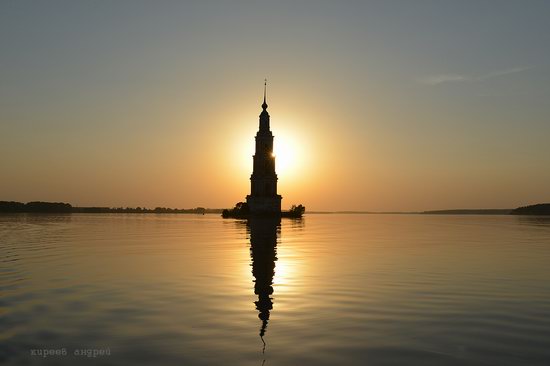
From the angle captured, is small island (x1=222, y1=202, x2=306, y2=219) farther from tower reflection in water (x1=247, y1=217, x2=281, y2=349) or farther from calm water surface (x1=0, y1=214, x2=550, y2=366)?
calm water surface (x1=0, y1=214, x2=550, y2=366)

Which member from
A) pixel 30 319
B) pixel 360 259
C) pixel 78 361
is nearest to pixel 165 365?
pixel 78 361

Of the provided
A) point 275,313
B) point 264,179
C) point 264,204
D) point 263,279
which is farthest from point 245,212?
point 275,313

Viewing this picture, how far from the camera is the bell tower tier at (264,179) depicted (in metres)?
146

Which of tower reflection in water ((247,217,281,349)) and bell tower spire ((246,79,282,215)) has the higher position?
bell tower spire ((246,79,282,215))

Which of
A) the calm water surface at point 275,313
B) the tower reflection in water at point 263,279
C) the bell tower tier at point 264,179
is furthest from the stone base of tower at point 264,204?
the calm water surface at point 275,313

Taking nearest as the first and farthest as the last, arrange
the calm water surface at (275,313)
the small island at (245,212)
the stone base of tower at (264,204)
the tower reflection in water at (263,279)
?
the calm water surface at (275,313)
the tower reflection in water at (263,279)
the stone base of tower at (264,204)
the small island at (245,212)

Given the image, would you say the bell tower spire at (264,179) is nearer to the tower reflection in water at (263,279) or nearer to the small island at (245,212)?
the small island at (245,212)

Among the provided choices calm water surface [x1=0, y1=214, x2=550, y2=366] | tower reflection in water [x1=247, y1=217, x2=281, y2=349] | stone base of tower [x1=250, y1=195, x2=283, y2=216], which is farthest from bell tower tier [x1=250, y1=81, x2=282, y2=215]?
calm water surface [x1=0, y1=214, x2=550, y2=366]

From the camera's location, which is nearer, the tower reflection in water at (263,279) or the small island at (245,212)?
the tower reflection in water at (263,279)

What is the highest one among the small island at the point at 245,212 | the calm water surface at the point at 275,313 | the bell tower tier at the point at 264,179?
the bell tower tier at the point at 264,179

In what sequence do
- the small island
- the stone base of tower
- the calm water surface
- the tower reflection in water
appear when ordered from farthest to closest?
the small island, the stone base of tower, the tower reflection in water, the calm water surface

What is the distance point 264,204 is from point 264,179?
745cm

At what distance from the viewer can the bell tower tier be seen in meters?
146

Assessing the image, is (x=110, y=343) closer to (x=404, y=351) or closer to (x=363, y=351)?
(x=363, y=351)
